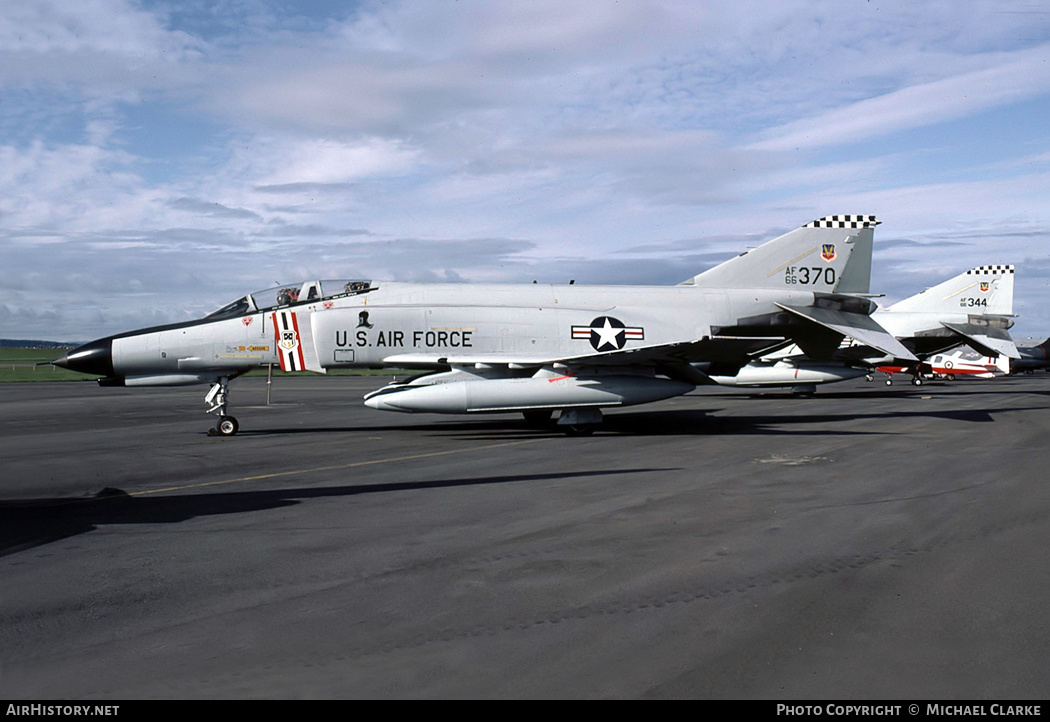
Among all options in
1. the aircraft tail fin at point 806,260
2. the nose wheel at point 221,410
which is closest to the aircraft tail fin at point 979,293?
the aircraft tail fin at point 806,260

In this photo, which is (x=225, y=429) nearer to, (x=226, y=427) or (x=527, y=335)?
(x=226, y=427)

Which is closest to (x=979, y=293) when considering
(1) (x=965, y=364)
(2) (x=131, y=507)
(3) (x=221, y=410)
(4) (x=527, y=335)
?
(1) (x=965, y=364)

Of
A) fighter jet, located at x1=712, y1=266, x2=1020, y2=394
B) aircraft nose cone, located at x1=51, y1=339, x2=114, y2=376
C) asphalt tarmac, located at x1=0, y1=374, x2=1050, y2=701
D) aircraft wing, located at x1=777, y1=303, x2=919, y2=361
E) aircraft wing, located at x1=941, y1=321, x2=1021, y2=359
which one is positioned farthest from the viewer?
aircraft wing, located at x1=941, y1=321, x2=1021, y2=359

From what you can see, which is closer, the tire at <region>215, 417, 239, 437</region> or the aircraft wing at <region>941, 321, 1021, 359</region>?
the tire at <region>215, 417, 239, 437</region>

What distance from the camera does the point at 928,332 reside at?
96.6 feet

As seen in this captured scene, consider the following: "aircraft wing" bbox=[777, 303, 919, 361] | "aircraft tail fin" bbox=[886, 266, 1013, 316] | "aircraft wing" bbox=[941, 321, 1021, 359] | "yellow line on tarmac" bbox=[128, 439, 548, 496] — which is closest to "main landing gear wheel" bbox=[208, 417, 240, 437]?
"yellow line on tarmac" bbox=[128, 439, 548, 496]

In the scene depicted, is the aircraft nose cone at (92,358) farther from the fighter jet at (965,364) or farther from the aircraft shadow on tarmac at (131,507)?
the fighter jet at (965,364)

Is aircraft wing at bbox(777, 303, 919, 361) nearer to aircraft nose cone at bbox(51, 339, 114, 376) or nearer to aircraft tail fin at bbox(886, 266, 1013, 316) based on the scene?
aircraft nose cone at bbox(51, 339, 114, 376)

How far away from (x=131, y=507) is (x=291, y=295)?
26.8 ft

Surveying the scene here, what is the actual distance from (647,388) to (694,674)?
11020 mm

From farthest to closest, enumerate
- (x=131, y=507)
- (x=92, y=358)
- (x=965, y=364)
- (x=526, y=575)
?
(x=965, y=364)
(x=92, y=358)
(x=131, y=507)
(x=526, y=575)

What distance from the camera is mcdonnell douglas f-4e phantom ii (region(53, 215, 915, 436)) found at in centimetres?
1429

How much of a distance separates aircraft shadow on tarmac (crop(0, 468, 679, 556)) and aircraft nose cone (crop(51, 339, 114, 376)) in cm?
614

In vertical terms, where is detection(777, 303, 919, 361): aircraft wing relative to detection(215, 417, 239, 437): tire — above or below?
above
